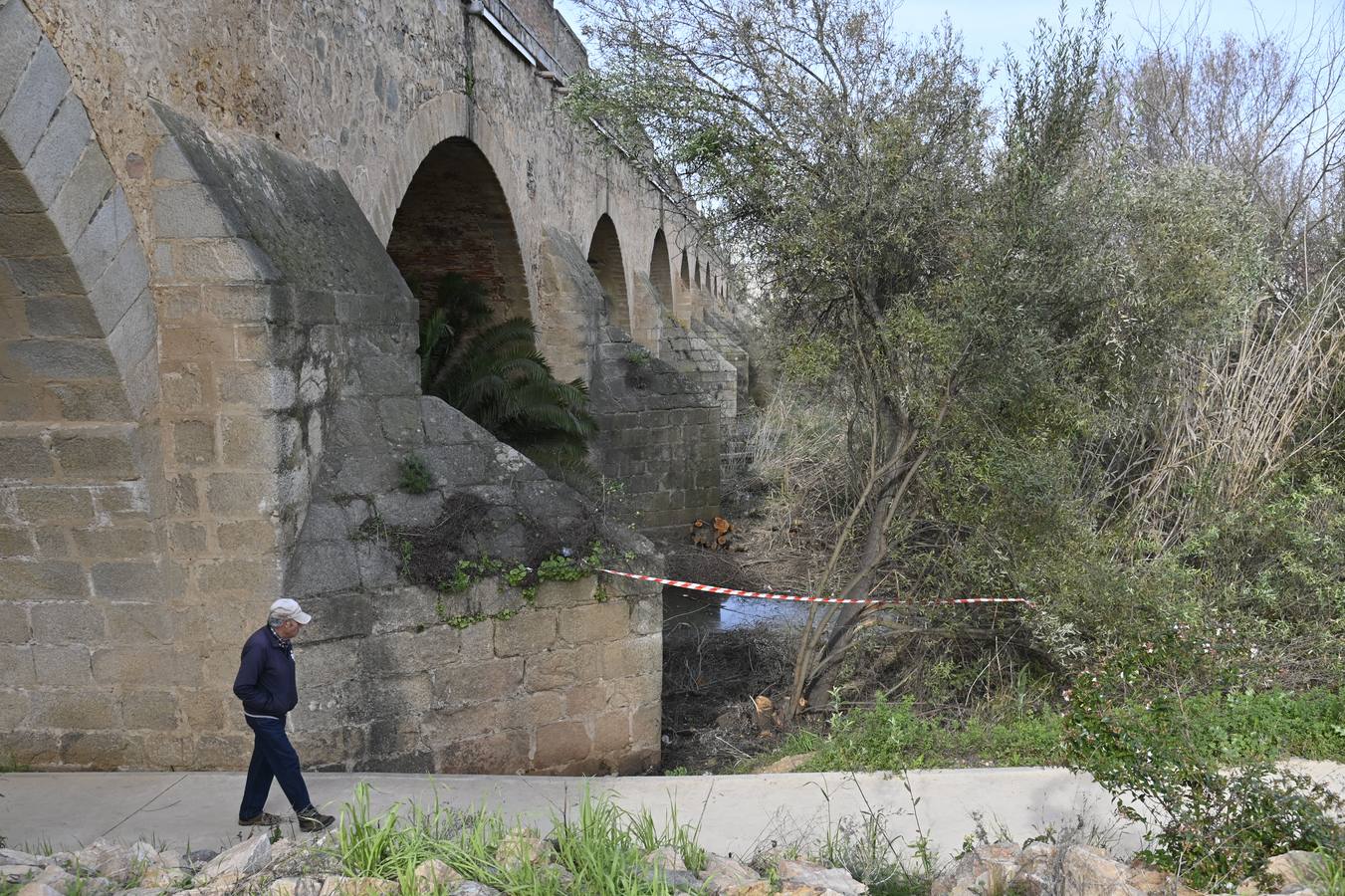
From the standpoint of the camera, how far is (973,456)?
6.24 m

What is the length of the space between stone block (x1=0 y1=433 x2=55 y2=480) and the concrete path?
1396 mm

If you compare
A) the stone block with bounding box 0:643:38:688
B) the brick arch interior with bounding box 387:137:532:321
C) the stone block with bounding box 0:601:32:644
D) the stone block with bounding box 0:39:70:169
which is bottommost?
the stone block with bounding box 0:643:38:688

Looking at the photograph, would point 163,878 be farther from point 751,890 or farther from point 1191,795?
point 1191,795

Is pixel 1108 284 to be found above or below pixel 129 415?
above

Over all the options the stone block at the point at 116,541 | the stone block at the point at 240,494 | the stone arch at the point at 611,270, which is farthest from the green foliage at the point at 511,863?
the stone arch at the point at 611,270

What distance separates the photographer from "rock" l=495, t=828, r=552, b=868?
3.03 metres

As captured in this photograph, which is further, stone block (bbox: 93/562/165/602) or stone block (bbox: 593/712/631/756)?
stone block (bbox: 593/712/631/756)

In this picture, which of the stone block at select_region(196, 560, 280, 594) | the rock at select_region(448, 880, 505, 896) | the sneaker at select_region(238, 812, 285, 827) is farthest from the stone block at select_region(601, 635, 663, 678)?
the rock at select_region(448, 880, 505, 896)

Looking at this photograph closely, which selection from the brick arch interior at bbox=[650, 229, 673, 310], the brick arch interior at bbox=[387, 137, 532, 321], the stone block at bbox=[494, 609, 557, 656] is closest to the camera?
the stone block at bbox=[494, 609, 557, 656]

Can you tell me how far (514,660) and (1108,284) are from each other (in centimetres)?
410

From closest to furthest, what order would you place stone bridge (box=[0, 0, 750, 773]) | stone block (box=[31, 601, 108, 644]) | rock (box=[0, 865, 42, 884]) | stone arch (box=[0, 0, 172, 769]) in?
1. rock (box=[0, 865, 42, 884])
2. stone arch (box=[0, 0, 172, 769])
3. stone bridge (box=[0, 0, 750, 773])
4. stone block (box=[31, 601, 108, 644])

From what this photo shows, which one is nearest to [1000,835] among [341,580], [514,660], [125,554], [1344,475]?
[514,660]

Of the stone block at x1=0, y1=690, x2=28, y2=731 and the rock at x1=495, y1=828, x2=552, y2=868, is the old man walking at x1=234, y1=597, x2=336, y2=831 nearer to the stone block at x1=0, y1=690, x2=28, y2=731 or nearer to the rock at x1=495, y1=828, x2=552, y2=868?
the rock at x1=495, y1=828, x2=552, y2=868

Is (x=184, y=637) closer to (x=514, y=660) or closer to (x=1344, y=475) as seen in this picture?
(x=514, y=660)
